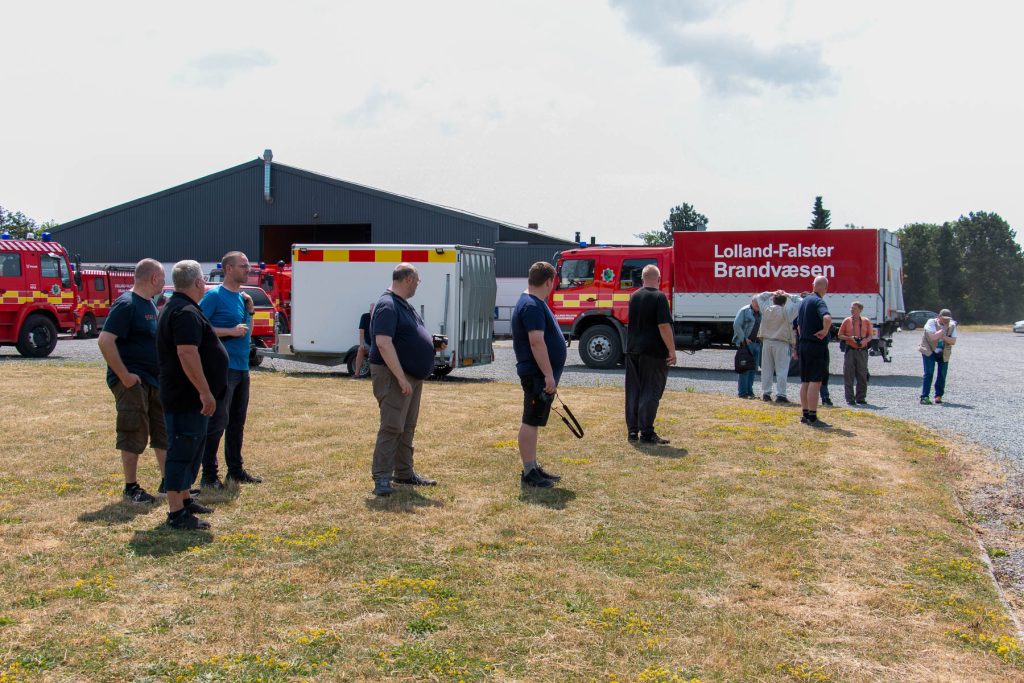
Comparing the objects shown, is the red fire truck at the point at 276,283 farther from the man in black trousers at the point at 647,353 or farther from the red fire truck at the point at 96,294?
the man in black trousers at the point at 647,353

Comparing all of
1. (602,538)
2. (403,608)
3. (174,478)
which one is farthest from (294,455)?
(403,608)

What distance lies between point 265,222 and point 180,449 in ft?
111

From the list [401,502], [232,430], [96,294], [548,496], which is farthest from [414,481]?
[96,294]

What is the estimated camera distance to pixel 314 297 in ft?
55.2

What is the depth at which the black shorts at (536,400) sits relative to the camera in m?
6.95

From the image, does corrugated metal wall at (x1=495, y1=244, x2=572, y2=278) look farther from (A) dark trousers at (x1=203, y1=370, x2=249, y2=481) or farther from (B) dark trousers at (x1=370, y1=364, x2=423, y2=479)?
(B) dark trousers at (x1=370, y1=364, x2=423, y2=479)

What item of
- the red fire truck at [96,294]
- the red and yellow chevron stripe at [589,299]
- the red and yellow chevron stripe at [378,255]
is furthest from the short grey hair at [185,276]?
the red fire truck at [96,294]

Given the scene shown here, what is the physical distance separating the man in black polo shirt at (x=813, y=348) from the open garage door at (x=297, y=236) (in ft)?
96.8

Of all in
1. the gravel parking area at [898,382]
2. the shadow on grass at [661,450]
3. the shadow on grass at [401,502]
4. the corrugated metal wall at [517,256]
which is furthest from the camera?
the corrugated metal wall at [517,256]

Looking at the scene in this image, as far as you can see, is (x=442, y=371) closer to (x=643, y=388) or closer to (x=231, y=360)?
(x=643, y=388)

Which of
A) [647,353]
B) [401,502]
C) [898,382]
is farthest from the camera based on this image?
[898,382]

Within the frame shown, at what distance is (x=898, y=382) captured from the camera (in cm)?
1806

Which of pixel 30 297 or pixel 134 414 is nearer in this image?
pixel 134 414

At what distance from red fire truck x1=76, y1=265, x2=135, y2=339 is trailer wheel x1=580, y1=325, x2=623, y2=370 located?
17.6 metres
